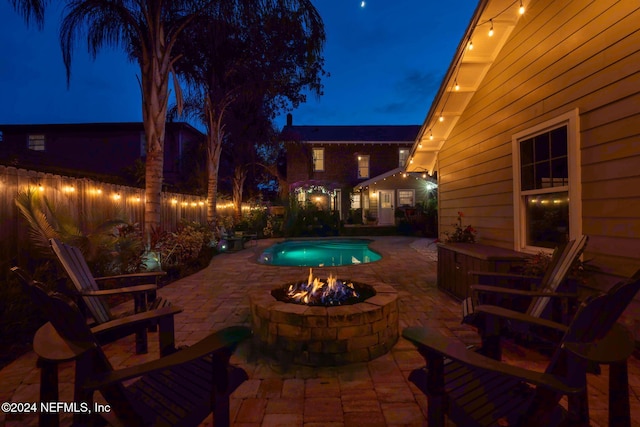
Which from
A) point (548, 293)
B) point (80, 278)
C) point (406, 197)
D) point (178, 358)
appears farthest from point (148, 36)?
point (406, 197)

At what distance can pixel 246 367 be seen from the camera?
2.95 m

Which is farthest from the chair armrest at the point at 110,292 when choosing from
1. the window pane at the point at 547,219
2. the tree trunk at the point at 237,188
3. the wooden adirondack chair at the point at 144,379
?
the tree trunk at the point at 237,188

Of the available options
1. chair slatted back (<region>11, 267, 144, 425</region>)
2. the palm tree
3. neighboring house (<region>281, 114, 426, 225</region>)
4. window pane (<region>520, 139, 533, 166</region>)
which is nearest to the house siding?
neighboring house (<region>281, 114, 426, 225</region>)

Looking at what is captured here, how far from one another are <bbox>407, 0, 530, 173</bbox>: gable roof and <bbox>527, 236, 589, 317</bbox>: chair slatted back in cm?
368

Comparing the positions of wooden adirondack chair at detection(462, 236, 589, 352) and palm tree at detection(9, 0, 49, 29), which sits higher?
palm tree at detection(9, 0, 49, 29)

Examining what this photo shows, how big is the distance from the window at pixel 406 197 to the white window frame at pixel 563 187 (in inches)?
583

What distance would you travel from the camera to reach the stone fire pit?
2.98 metres

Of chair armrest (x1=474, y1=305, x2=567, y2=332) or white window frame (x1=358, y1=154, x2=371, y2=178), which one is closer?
chair armrest (x1=474, y1=305, x2=567, y2=332)

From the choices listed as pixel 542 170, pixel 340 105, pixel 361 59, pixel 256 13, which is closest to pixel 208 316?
pixel 542 170

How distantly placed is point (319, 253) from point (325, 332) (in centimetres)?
1020

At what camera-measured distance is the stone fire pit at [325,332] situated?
2984 millimetres

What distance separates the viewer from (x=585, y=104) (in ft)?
12.0

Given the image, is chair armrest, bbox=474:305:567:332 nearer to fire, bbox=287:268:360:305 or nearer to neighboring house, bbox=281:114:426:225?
fire, bbox=287:268:360:305

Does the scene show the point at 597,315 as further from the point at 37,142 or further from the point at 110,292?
the point at 37,142
